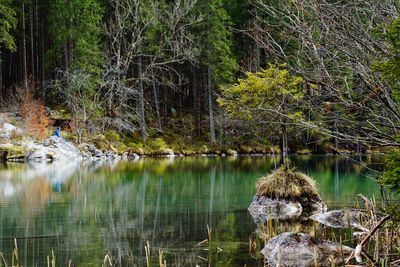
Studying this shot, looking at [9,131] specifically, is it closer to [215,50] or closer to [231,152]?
[231,152]

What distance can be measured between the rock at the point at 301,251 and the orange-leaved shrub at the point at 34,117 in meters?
31.9

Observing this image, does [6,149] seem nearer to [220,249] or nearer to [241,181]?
[241,181]

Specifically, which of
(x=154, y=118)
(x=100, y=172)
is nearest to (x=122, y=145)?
(x=154, y=118)

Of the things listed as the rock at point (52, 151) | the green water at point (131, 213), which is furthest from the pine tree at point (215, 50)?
the green water at point (131, 213)

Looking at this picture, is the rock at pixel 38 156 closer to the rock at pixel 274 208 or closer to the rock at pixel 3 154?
the rock at pixel 3 154

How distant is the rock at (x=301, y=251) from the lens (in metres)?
9.54

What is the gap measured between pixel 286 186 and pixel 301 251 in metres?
7.09

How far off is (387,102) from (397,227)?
3.19 metres

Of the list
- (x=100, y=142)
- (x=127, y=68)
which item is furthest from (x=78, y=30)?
(x=100, y=142)

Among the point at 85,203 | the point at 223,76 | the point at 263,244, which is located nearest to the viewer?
the point at 263,244

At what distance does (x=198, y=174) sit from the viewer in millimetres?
28609

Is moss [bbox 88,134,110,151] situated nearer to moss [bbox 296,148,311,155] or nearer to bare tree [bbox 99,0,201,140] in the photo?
bare tree [bbox 99,0,201,140]

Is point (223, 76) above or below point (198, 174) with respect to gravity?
above

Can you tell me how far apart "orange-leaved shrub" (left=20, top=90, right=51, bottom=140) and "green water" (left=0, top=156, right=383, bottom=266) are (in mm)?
11604
